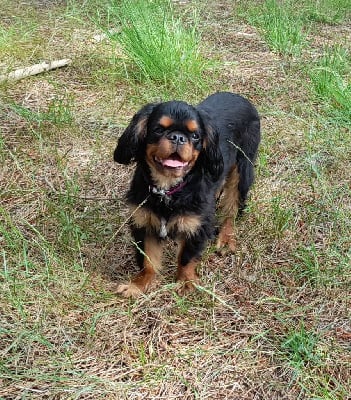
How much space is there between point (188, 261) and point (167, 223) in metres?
0.27

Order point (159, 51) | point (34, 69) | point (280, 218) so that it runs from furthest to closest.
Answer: point (34, 69) → point (159, 51) → point (280, 218)

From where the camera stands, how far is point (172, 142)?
246cm

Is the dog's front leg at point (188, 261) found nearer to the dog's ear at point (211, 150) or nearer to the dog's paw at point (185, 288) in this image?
the dog's paw at point (185, 288)

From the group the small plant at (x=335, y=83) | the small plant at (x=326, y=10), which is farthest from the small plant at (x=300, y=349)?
the small plant at (x=326, y=10)

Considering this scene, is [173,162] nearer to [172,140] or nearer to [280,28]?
[172,140]

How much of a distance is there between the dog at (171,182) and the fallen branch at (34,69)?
2.17 m

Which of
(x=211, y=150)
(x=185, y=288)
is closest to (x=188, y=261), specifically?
(x=185, y=288)

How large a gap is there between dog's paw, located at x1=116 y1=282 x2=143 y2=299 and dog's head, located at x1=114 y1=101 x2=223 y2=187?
1.83 ft

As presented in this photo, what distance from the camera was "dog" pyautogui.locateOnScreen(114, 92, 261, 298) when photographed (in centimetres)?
254

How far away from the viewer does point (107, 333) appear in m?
2.45

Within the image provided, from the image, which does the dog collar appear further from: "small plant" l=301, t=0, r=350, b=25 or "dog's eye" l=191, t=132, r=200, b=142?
"small plant" l=301, t=0, r=350, b=25

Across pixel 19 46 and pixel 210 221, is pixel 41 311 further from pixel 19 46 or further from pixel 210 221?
pixel 19 46

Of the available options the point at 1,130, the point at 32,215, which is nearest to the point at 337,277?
the point at 32,215

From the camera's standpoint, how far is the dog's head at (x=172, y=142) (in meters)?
2.50
